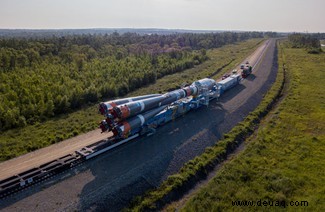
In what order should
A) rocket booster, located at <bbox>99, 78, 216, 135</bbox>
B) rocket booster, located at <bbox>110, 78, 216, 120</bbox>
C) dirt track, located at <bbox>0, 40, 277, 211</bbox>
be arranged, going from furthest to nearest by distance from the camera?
rocket booster, located at <bbox>99, 78, 216, 135</bbox>, rocket booster, located at <bbox>110, 78, 216, 120</bbox>, dirt track, located at <bbox>0, 40, 277, 211</bbox>

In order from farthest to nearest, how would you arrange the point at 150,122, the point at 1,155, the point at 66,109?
the point at 66,109
the point at 150,122
the point at 1,155

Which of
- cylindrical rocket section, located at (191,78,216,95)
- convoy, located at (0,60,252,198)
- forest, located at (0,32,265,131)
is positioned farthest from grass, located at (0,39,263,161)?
cylindrical rocket section, located at (191,78,216,95)

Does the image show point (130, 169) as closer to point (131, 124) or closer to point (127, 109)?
point (131, 124)

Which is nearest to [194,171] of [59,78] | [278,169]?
[278,169]

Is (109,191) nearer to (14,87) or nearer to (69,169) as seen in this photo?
(69,169)

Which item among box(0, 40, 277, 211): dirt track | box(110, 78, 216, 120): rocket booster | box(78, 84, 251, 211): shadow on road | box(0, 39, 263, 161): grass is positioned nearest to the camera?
box(0, 40, 277, 211): dirt track

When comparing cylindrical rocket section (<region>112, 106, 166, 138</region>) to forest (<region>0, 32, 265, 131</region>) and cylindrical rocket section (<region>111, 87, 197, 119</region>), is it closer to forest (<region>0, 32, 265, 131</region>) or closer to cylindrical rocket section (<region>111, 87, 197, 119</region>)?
cylindrical rocket section (<region>111, 87, 197, 119</region>)

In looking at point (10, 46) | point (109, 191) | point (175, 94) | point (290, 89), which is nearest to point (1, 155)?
point (109, 191)
